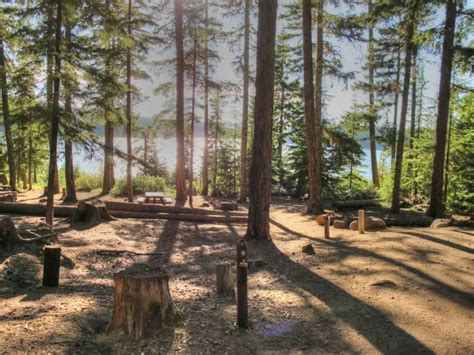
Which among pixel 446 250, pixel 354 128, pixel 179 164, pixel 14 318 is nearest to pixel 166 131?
pixel 179 164

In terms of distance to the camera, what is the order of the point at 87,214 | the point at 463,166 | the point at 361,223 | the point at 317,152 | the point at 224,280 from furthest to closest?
1. the point at 317,152
2. the point at 463,166
3. the point at 87,214
4. the point at 361,223
5. the point at 224,280

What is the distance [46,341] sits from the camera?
16.0ft

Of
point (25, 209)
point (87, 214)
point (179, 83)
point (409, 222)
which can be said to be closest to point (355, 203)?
point (409, 222)

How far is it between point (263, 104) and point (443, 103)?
822cm

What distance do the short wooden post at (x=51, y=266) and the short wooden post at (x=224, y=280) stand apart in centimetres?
264

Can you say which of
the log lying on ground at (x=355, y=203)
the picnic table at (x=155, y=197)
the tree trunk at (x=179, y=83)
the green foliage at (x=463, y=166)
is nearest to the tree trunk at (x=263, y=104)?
the green foliage at (x=463, y=166)

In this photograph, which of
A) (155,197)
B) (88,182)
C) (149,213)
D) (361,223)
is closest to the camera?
(361,223)

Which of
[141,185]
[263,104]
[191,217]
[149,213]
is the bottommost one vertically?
[191,217]

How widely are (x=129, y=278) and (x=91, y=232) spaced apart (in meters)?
7.84

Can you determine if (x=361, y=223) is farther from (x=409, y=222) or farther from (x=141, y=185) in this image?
(x=141, y=185)

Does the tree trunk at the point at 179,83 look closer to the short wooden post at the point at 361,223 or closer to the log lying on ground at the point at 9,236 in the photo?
the short wooden post at the point at 361,223

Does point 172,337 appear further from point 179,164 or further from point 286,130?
point 286,130

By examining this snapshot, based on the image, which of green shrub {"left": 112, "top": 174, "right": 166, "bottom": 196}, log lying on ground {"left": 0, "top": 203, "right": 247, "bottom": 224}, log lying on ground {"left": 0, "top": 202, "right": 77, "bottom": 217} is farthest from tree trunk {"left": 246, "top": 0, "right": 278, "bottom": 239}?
green shrub {"left": 112, "top": 174, "right": 166, "bottom": 196}

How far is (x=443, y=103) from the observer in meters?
15.9
